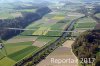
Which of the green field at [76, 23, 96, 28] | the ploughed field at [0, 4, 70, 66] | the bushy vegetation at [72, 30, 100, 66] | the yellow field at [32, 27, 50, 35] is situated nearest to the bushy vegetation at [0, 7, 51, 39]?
the ploughed field at [0, 4, 70, 66]

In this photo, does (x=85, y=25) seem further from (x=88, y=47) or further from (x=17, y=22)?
(x=88, y=47)

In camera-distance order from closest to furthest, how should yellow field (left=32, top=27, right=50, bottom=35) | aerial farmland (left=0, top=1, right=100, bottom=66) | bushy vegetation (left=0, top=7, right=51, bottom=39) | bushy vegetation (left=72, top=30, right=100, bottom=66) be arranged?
bushy vegetation (left=72, top=30, right=100, bottom=66), aerial farmland (left=0, top=1, right=100, bottom=66), bushy vegetation (left=0, top=7, right=51, bottom=39), yellow field (left=32, top=27, right=50, bottom=35)

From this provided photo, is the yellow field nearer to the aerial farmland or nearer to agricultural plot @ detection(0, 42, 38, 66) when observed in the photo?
the aerial farmland

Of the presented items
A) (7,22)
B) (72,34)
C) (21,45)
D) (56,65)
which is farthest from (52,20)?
(56,65)

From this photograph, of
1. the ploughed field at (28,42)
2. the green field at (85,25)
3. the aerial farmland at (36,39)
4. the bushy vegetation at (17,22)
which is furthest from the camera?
the green field at (85,25)

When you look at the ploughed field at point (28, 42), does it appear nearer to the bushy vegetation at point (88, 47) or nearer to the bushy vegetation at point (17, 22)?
the bushy vegetation at point (17, 22)

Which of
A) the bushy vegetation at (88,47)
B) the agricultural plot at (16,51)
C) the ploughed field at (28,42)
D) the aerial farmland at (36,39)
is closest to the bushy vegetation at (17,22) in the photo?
the aerial farmland at (36,39)

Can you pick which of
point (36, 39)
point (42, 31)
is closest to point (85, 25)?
point (42, 31)

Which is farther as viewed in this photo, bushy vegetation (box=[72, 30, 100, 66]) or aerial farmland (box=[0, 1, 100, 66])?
aerial farmland (box=[0, 1, 100, 66])

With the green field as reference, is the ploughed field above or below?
above

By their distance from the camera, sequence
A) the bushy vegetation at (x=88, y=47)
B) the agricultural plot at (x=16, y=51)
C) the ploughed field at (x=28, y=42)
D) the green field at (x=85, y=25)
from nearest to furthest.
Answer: the bushy vegetation at (x=88, y=47), the agricultural plot at (x=16, y=51), the ploughed field at (x=28, y=42), the green field at (x=85, y=25)
